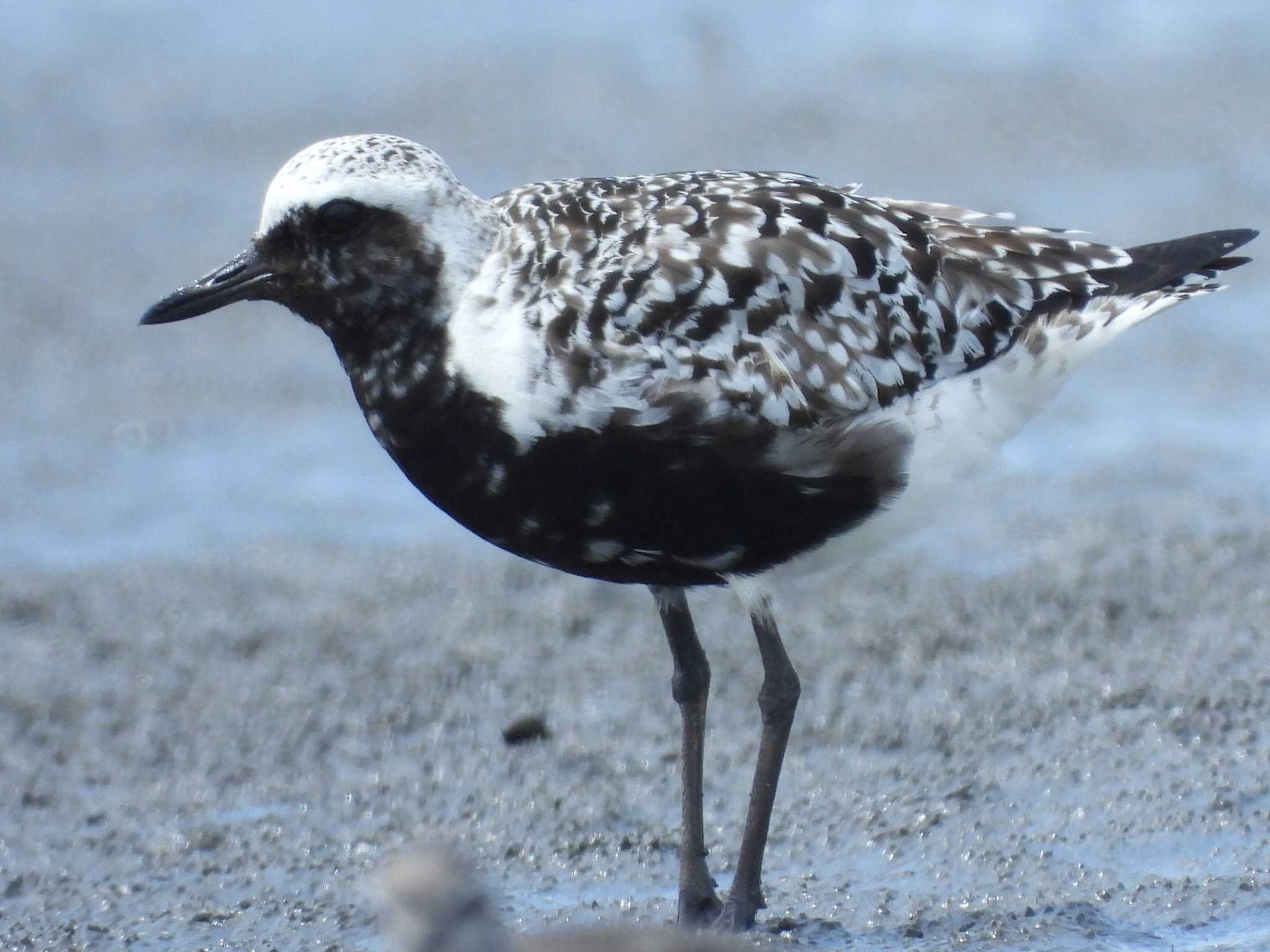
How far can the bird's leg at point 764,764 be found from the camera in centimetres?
574

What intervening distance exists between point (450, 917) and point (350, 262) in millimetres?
2149

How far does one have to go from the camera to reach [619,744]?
23.0 feet

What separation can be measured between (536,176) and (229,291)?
7.94 metres

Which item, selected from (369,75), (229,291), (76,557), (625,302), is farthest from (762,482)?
(369,75)

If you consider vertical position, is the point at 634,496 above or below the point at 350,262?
below

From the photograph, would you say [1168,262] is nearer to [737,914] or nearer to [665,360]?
[665,360]

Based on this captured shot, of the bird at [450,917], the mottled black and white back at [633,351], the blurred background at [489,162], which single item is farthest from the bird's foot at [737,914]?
the blurred background at [489,162]

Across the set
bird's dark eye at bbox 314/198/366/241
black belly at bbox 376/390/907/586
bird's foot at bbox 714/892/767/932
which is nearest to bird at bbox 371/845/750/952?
black belly at bbox 376/390/907/586

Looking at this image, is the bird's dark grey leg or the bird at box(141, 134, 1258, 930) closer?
the bird at box(141, 134, 1258, 930)

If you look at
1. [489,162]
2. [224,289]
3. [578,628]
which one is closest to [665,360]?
[224,289]

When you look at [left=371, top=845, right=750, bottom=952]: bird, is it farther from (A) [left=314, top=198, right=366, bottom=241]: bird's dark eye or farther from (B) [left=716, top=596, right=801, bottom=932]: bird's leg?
(A) [left=314, top=198, right=366, bottom=241]: bird's dark eye

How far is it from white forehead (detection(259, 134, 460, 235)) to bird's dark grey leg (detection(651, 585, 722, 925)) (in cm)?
131

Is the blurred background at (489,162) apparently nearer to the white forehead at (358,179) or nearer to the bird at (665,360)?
the bird at (665,360)

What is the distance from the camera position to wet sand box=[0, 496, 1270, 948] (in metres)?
5.92
